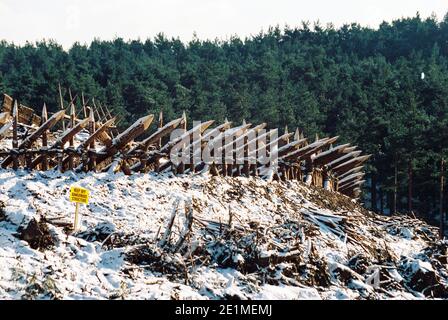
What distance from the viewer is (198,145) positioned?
1534cm

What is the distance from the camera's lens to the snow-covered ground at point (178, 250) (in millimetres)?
8797

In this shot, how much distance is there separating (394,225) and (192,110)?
134 feet

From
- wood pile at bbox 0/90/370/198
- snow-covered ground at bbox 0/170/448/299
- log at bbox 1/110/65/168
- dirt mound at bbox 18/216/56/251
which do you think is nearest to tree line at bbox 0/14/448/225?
wood pile at bbox 0/90/370/198

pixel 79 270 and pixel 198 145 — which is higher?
pixel 198 145

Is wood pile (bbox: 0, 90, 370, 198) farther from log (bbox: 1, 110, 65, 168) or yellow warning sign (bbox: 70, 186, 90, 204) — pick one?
yellow warning sign (bbox: 70, 186, 90, 204)

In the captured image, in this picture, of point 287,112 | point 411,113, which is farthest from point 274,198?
point 287,112

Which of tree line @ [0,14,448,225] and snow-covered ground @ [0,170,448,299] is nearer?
snow-covered ground @ [0,170,448,299]

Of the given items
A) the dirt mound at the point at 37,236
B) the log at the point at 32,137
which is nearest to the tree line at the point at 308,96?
the log at the point at 32,137

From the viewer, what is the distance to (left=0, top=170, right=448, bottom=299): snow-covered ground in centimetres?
880

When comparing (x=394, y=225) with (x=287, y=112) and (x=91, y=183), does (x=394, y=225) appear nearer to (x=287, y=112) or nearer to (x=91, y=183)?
(x=91, y=183)

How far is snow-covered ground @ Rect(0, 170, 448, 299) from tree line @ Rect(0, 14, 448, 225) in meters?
25.0

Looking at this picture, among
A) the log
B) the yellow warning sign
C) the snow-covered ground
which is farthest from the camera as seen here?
the log

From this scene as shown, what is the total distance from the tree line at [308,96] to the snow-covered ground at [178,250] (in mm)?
25041

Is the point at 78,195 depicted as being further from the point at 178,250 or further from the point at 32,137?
the point at 32,137
